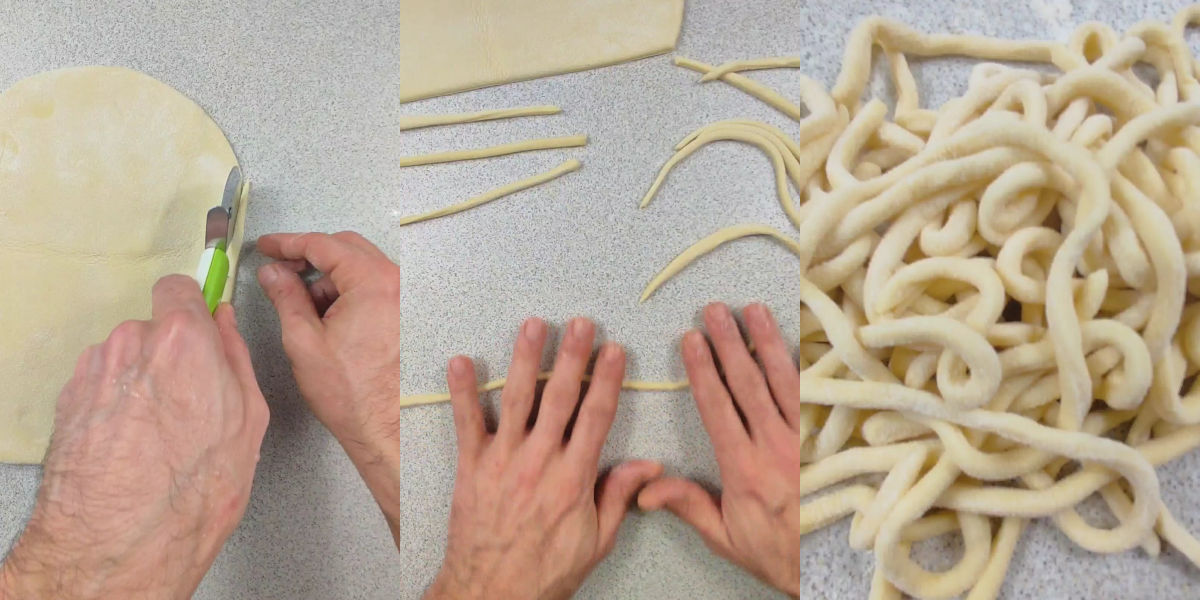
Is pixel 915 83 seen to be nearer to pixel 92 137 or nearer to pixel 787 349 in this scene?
pixel 787 349

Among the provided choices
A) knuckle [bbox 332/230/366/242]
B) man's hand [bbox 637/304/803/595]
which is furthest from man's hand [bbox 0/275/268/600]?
man's hand [bbox 637/304/803/595]

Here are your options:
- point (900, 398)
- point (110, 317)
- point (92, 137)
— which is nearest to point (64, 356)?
point (110, 317)

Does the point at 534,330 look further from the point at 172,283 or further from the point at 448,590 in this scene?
the point at 172,283

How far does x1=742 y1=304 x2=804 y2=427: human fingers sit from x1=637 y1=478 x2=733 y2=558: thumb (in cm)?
8

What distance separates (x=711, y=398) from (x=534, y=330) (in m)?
0.12

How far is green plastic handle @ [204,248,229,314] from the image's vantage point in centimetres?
48

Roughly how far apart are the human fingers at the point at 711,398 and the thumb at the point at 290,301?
0.27 m

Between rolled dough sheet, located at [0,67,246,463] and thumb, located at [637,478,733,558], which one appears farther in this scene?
rolled dough sheet, located at [0,67,246,463]

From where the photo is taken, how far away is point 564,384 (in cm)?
42

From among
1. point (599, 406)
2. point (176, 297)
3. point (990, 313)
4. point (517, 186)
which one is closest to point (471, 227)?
point (517, 186)

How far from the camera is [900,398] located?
494 millimetres

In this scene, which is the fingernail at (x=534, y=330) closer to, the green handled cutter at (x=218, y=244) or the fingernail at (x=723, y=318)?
the fingernail at (x=723, y=318)

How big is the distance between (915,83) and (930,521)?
1.18ft

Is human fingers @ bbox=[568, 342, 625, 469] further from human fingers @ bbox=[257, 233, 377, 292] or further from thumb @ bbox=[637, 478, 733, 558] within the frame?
human fingers @ bbox=[257, 233, 377, 292]
